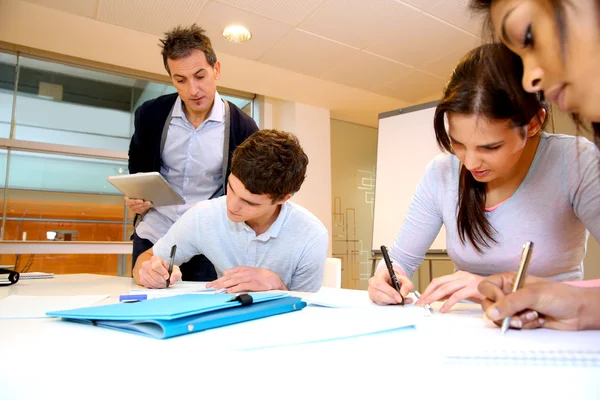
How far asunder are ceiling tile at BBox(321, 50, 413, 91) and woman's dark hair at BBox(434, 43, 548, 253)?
275 centimetres

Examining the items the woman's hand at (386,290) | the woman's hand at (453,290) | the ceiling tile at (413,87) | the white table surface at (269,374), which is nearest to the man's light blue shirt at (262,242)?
the woman's hand at (386,290)

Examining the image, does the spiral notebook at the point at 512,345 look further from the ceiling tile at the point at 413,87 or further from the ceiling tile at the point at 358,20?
the ceiling tile at the point at 413,87

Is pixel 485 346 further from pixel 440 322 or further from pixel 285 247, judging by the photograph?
pixel 285 247

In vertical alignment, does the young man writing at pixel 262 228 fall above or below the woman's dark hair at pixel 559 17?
below

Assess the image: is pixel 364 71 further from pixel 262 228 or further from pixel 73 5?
pixel 262 228

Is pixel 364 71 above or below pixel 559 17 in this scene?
above

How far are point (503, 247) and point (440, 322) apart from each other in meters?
0.51

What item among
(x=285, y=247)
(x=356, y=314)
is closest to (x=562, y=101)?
(x=356, y=314)

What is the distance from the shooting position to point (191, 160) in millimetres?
1744

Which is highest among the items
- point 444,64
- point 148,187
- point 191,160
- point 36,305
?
point 444,64

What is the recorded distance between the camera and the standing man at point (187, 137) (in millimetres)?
1695

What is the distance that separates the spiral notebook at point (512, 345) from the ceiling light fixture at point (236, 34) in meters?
3.03

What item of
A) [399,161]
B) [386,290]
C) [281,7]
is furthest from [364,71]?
[386,290]

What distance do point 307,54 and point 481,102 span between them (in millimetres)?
2889
